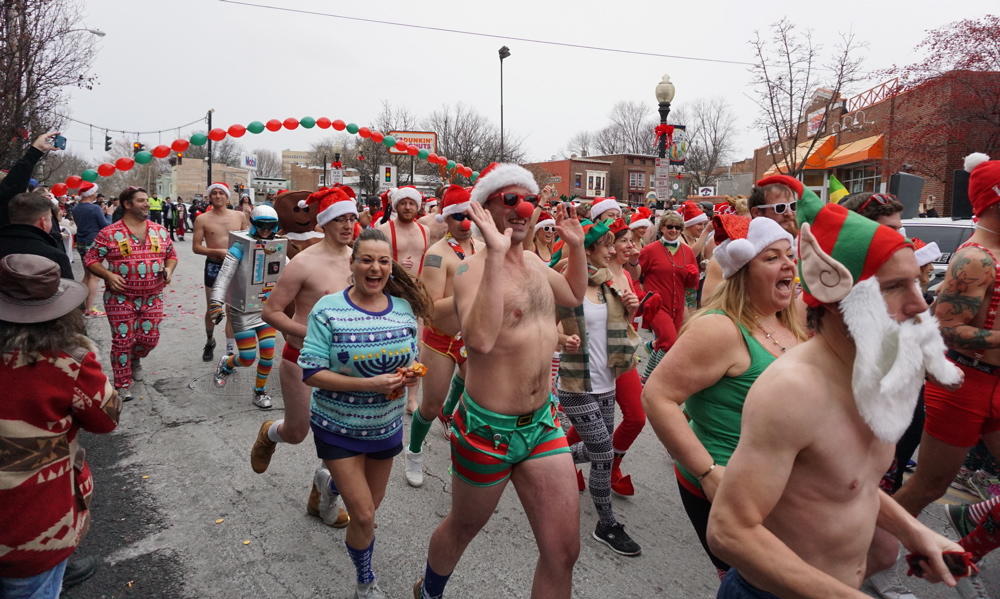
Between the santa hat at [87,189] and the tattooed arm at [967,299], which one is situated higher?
the santa hat at [87,189]

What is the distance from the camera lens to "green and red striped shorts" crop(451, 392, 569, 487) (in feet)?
9.15

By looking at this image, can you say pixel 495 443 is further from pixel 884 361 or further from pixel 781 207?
pixel 781 207

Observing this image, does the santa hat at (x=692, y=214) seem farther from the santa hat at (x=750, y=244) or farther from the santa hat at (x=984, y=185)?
the santa hat at (x=750, y=244)

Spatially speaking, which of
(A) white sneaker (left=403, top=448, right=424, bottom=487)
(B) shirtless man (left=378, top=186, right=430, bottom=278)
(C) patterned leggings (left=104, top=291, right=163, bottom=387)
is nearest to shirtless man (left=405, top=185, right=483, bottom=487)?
(A) white sneaker (left=403, top=448, right=424, bottom=487)

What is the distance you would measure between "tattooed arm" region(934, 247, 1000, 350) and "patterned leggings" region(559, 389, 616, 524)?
1.97 metres

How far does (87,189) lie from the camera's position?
435 inches

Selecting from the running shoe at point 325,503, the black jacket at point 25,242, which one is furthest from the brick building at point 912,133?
the black jacket at point 25,242

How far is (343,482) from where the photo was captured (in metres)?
3.12

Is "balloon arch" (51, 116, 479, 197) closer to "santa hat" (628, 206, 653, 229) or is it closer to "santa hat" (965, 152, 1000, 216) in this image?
"santa hat" (628, 206, 653, 229)

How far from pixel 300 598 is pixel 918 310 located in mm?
3058

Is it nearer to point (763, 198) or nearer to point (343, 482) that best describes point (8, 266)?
point (343, 482)

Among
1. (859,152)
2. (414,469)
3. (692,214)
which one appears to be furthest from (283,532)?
(859,152)

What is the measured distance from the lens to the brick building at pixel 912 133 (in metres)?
15.7

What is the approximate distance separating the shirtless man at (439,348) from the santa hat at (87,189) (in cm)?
860
